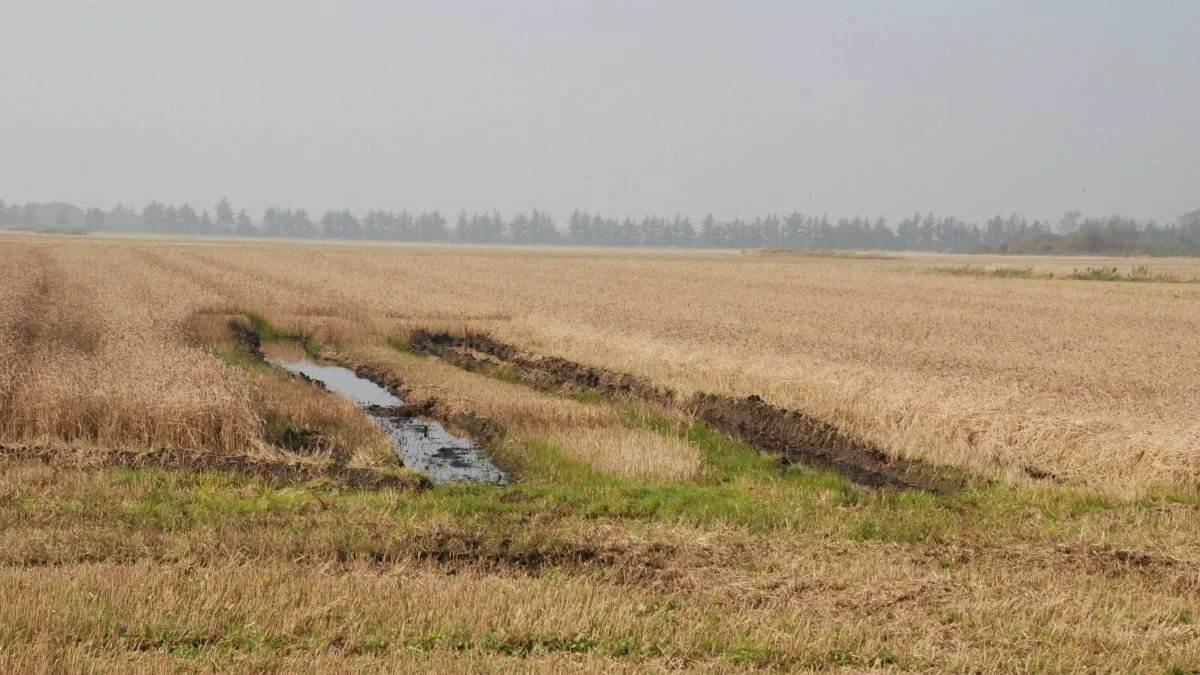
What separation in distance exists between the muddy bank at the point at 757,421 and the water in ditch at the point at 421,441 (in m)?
3.05

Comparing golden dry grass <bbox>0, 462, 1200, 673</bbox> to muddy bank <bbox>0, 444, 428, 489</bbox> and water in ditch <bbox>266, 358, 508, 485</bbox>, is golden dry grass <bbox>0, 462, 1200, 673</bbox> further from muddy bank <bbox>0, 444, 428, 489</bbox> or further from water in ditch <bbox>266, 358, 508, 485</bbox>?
water in ditch <bbox>266, 358, 508, 485</bbox>

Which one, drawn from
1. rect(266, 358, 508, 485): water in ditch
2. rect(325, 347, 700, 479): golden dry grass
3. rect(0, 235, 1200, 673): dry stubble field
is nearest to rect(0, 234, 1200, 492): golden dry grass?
rect(0, 235, 1200, 673): dry stubble field

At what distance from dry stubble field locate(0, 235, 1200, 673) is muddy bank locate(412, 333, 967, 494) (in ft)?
1.49

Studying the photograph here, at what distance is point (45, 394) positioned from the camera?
47.9ft

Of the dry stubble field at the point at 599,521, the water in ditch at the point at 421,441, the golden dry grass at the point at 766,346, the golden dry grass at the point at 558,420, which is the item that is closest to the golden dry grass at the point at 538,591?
the dry stubble field at the point at 599,521

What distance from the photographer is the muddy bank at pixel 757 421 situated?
1475 cm

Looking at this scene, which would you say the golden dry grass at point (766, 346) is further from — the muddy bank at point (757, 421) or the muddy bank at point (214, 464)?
the muddy bank at point (214, 464)

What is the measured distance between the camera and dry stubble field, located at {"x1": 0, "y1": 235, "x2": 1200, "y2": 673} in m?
7.53

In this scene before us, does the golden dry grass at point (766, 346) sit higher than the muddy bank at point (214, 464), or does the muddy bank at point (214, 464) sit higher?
the golden dry grass at point (766, 346)

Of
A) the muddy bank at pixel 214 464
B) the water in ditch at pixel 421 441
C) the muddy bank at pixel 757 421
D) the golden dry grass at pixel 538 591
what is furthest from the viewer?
the water in ditch at pixel 421 441

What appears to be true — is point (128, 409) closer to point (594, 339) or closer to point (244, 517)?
point (244, 517)

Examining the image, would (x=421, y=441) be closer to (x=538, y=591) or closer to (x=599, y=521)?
(x=599, y=521)

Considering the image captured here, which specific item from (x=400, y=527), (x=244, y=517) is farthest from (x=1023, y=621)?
(x=244, y=517)

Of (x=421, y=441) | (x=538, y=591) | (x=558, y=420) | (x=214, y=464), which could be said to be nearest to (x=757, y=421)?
(x=558, y=420)
